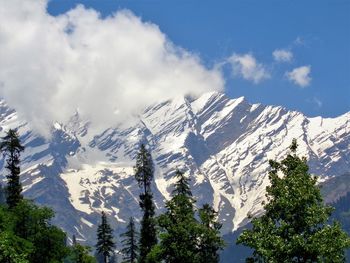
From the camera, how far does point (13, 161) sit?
87500 millimetres

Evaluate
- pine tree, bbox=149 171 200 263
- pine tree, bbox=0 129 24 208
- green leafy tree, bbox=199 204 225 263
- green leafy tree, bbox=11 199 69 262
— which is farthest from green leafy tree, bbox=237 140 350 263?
pine tree, bbox=0 129 24 208

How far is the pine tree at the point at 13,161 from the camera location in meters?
83.7

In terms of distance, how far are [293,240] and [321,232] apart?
169 cm

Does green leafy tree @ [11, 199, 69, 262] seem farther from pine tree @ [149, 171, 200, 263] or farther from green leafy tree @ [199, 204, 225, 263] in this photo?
green leafy tree @ [199, 204, 225, 263]

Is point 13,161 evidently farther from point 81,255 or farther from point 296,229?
point 296,229

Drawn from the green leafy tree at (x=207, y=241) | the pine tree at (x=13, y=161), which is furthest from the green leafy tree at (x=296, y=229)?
the pine tree at (x=13, y=161)

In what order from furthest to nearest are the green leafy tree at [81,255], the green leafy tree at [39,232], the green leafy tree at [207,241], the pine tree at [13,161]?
1. the green leafy tree at [81,255]
2. the pine tree at [13,161]
3. the green leafy tree at [39,232]
4. the green leafy tree at [207,241]

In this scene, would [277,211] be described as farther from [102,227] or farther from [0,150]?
[102,227]

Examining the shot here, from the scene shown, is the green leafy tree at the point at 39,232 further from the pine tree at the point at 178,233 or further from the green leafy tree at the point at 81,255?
the green leafy tree at the point at 81,255

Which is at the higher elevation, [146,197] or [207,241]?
[146,197]

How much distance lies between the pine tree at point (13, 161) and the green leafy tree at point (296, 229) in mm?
47229

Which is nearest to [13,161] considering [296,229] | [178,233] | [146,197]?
[146,197]

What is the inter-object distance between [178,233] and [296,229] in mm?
18083

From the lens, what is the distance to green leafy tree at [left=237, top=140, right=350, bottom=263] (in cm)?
3884
